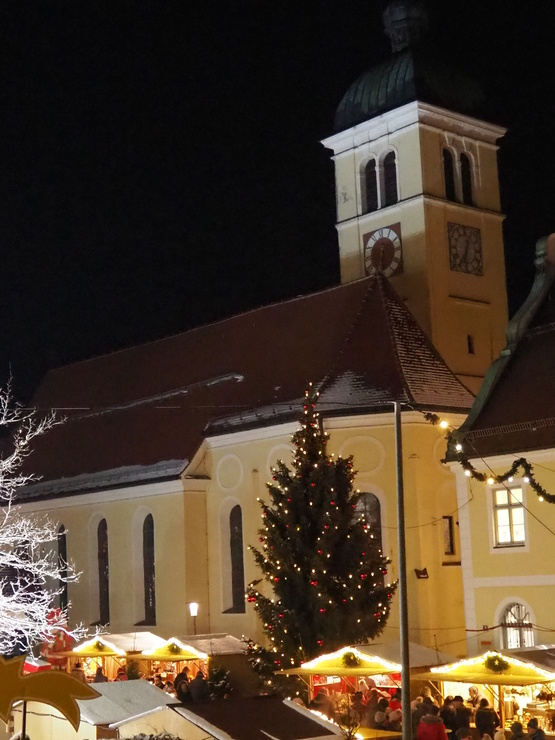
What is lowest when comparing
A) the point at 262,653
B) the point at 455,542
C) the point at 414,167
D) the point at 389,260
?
the point at 262,653

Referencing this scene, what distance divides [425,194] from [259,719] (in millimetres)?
25525

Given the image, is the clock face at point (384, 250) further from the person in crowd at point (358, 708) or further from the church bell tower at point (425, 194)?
the person in crowd at point (358, 708)

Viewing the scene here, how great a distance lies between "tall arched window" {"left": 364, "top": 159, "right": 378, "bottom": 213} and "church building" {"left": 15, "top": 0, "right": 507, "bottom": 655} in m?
0.06

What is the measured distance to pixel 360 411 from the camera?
30656mm

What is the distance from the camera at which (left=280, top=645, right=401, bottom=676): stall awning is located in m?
22.4

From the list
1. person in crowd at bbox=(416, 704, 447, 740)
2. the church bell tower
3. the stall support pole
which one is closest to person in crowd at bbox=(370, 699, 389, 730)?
person in crowd at bbox=(416, 704, 447, 740)

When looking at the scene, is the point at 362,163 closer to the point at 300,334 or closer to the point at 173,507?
the point at 300,334

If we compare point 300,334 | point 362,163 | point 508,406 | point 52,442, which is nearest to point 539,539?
point 508,406

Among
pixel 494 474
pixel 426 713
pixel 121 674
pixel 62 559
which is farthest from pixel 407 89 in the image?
pixel 426 713

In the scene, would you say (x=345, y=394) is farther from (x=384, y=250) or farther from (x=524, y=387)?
(x=384, y=250)

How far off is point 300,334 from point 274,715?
22060 millimetres

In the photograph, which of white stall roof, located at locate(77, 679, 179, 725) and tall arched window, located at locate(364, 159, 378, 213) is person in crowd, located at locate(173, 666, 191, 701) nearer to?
white stall roof, located at locate(77, 679, 179, 725)

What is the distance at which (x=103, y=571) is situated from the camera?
3956 cm

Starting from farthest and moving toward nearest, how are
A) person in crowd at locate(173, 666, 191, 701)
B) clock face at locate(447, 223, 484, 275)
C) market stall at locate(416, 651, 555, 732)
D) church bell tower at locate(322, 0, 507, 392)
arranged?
clock face at locate(447, 223, 484, 275) < church bell tower at locate(322, 0, 507, 392) < person in crowd at locate(173, 666, 191, 701) < market stall at locate(416, 651, 555, 732)
